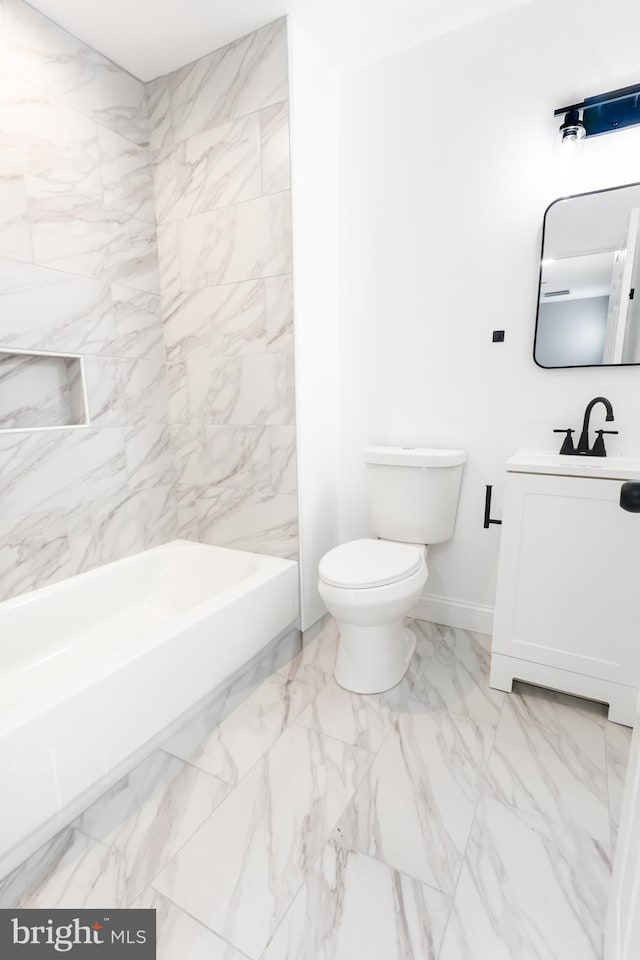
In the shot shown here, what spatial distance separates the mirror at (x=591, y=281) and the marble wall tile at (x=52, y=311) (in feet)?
5.75

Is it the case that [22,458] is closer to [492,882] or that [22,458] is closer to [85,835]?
[85,835]

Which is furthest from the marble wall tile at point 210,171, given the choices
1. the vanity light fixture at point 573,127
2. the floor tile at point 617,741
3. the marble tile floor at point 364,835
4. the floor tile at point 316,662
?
the floor tile at point 617,741

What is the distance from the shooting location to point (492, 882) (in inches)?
40.6

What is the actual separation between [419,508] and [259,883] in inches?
51.9

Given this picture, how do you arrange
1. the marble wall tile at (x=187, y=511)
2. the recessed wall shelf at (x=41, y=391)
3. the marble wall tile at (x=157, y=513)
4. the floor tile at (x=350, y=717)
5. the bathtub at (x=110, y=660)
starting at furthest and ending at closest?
the marble wall tile at (x=187, y=511) < the marble wall tile at (x=157, y=513) < the recessed wall shelf at (x=41, y=391) < the floor tile at (x=350, y=717) < the bathtub at (x=110, y=660)

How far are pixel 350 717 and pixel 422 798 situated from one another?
36 cm

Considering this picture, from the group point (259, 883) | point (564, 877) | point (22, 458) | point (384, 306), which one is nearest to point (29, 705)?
point (259, 883)

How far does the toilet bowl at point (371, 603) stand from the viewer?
1551mm

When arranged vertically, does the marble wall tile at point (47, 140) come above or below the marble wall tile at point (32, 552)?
above

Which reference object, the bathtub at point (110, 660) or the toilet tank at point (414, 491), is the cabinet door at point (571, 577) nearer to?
the toilet tank at point (414, 491)

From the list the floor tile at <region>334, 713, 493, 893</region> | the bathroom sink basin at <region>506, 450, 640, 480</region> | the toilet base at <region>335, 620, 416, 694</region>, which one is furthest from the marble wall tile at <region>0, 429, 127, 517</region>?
the bathroom sink basin at <region>506, 450, 640, 480</region>

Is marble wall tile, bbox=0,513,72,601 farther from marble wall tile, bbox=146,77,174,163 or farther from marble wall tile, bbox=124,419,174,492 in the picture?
marble wall tile, bbox=146,77,174,163

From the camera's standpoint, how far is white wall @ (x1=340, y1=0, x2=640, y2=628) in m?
1.63

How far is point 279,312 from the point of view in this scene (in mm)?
1859
